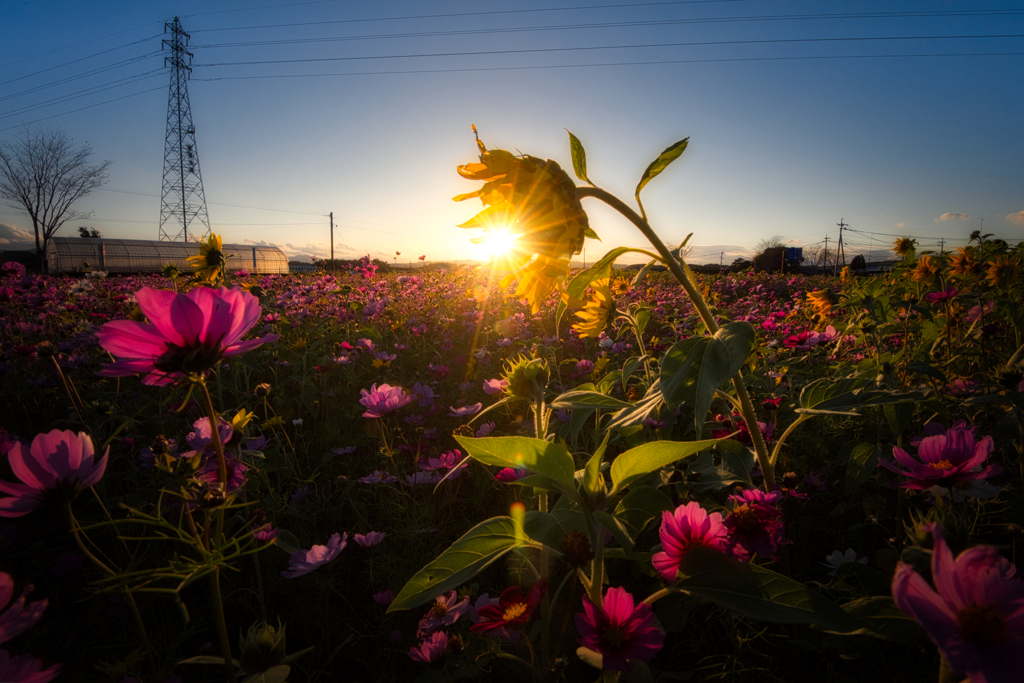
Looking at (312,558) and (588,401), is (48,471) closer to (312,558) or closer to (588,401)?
(312,558)

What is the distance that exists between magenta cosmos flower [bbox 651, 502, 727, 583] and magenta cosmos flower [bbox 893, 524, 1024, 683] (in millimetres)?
243

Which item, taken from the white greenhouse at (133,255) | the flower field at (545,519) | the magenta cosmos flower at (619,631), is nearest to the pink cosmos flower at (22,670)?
Result: the flower field at (545,519)

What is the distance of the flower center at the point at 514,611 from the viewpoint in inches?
29.2

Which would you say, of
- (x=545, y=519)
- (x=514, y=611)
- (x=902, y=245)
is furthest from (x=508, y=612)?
(x=902, y=245)

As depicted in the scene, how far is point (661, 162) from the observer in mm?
710

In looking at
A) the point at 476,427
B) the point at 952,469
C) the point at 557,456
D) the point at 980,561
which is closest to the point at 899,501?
the point at 952,469

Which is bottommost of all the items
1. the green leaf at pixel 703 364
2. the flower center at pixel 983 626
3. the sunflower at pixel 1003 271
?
the flower center at pixel 983 626

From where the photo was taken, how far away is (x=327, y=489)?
63.1 inches

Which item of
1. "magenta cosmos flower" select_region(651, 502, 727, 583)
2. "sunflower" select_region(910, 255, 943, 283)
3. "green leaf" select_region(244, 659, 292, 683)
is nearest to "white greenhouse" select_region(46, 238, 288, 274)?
"sunflower" select_region(910, 255, 943, 283)

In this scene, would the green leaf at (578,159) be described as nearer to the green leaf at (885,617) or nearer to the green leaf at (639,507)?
the green leaf at (639,507)

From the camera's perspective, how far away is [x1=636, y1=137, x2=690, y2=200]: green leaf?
701 mm

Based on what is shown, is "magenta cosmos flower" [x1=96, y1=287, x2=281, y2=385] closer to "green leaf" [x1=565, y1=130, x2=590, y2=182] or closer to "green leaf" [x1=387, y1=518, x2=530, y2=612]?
"green leaf" [x1=387, y1=518, x2=530, y2=612]

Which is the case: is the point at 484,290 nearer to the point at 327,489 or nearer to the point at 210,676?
the point at 327,489

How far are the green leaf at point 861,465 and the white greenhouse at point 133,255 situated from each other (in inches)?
785
